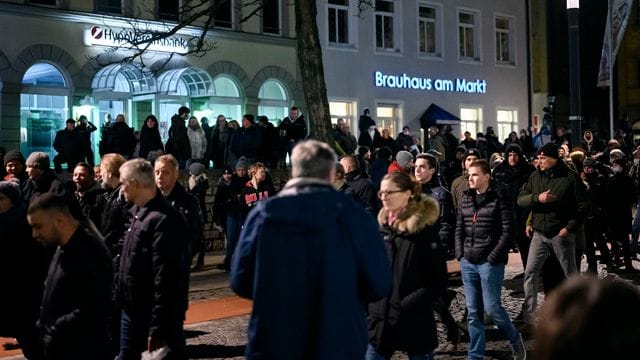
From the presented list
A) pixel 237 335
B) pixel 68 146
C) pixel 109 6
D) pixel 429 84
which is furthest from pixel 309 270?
pixel 429 84

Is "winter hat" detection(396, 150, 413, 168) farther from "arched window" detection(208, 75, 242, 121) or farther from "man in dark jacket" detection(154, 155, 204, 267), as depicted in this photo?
"arched window" detection(208, 75, 242, 121)

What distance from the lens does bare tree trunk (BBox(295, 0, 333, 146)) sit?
16.9 metres

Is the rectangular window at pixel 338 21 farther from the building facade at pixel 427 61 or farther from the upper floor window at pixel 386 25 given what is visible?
the upper floor window at pixel 386 25

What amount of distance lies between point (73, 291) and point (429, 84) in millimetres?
28470

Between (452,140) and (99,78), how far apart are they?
9.84 meters

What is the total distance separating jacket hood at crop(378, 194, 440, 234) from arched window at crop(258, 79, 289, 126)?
855 inches

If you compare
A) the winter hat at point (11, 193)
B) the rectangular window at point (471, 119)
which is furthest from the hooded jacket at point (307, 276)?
the rectangular window at point (471, 119)

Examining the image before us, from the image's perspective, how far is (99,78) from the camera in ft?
74.2

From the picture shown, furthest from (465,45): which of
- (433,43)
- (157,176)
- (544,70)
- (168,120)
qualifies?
(157,176)

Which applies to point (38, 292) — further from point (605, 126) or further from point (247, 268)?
point (605, 126)

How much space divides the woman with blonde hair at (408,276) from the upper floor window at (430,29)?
90.0ft

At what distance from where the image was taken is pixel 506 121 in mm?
36312

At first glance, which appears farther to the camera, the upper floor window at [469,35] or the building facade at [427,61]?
the upper floor window at [469,35]

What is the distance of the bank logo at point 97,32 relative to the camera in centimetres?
2267
